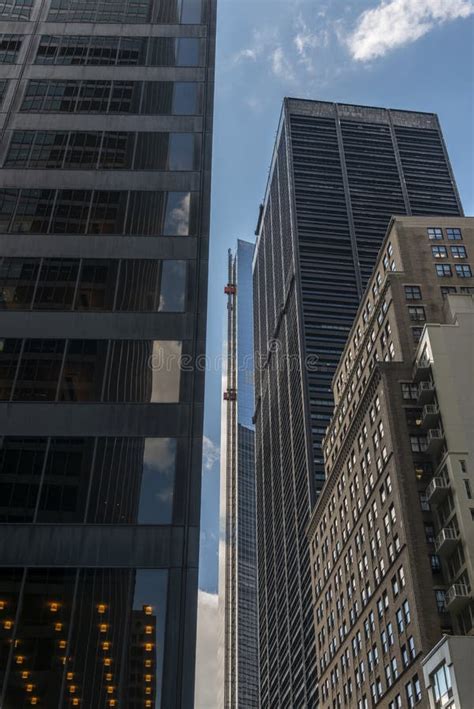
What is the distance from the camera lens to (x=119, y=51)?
1870 inches

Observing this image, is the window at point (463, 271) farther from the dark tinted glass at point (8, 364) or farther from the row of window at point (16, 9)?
the dark tinted glass at point (8, 364)

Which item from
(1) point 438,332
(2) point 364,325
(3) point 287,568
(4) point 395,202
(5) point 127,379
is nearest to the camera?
(5) point 127,379

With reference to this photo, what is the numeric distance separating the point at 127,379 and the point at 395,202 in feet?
522

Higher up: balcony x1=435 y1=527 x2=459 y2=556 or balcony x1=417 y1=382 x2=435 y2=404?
balcony x1=417 y1=382 x2=435 y2=404

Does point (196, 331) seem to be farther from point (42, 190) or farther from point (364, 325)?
point (364, 325)

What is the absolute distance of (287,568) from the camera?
150 m

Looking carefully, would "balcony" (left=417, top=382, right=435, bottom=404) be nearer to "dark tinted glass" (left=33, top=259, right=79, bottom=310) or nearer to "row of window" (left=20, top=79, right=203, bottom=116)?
"row of window" (left=20, top=79, right=203, bottom=116)

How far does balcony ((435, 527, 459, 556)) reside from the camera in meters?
64.6

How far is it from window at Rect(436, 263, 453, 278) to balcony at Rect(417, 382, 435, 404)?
18.7m

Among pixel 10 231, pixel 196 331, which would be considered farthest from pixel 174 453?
pixel 10 231

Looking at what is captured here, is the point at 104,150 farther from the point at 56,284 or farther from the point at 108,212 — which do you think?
the point at 56,284

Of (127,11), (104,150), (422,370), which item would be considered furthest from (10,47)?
(422,370)

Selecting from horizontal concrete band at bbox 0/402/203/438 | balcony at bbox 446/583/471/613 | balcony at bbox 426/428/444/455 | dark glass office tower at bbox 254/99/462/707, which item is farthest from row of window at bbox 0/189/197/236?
dark glass office tower at bbox 254/99/462/707

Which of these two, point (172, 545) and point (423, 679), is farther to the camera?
point (423, 679)
